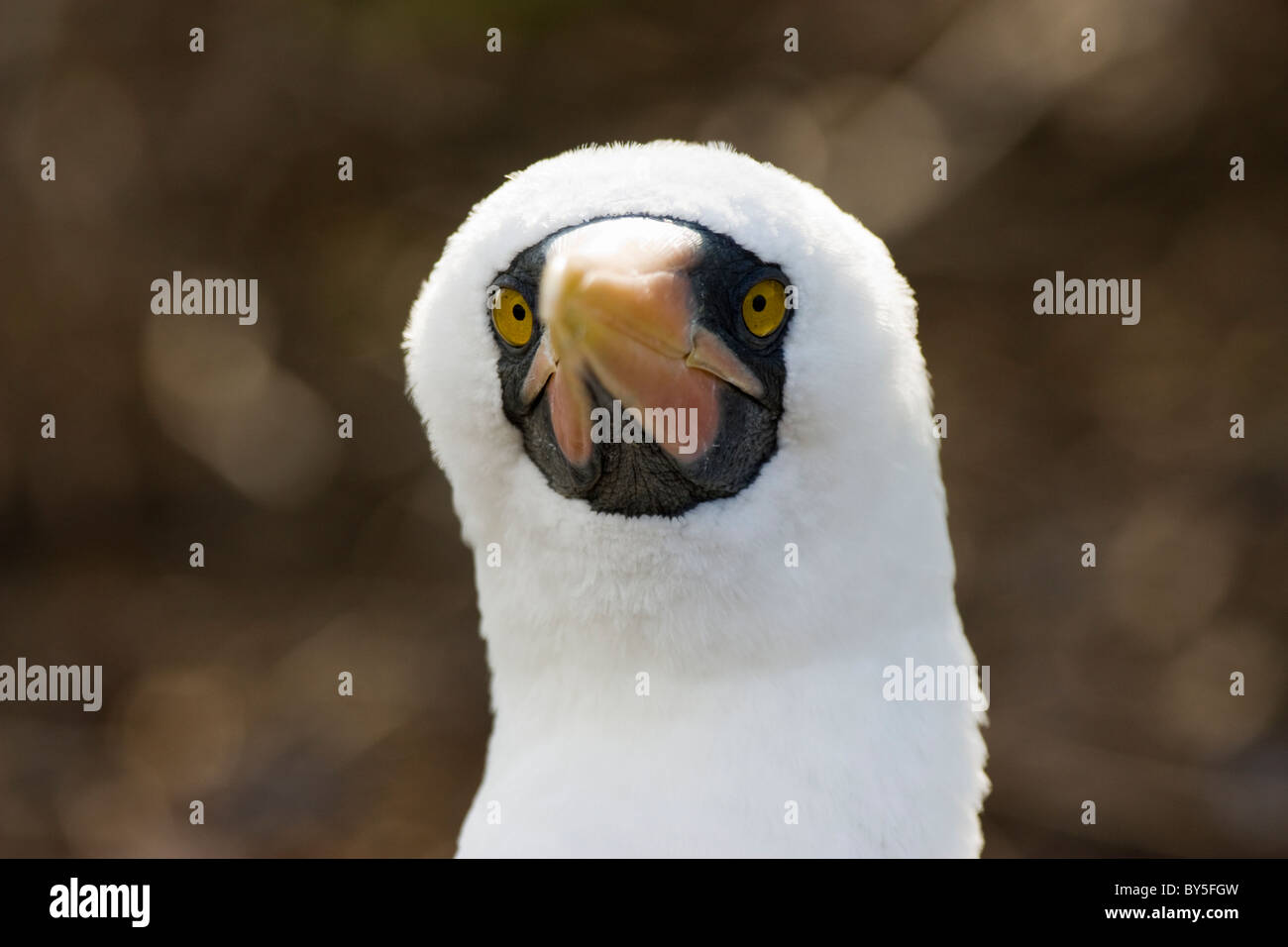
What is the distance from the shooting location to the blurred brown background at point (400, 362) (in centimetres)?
727

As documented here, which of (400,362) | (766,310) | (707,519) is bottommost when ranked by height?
(707,519)

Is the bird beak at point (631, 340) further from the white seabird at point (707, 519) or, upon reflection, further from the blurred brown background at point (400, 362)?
the blurred brown background at point (400, 362)

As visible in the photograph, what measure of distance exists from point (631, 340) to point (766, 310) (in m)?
0.34

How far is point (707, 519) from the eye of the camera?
2.89 m

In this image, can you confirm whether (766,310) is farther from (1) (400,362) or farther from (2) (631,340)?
(1) (400,362)

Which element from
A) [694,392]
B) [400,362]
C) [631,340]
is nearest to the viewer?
[631,340]

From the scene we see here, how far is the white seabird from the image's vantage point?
2.78 metres

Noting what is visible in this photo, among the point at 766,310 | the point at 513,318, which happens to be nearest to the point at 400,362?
the point at 513,318

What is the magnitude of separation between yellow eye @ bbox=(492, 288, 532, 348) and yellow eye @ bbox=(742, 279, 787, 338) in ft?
1.51

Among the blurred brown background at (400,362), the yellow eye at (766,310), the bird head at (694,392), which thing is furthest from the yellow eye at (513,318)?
the blurred brown background at (400,362)

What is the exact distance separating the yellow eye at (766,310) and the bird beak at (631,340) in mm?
90

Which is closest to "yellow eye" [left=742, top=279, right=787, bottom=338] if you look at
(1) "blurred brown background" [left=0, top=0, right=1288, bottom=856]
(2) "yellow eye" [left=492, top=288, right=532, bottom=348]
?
(2) "yellow eye" [left=492, top=288, right=532, bottom=348]

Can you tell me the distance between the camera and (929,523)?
3035 mm
